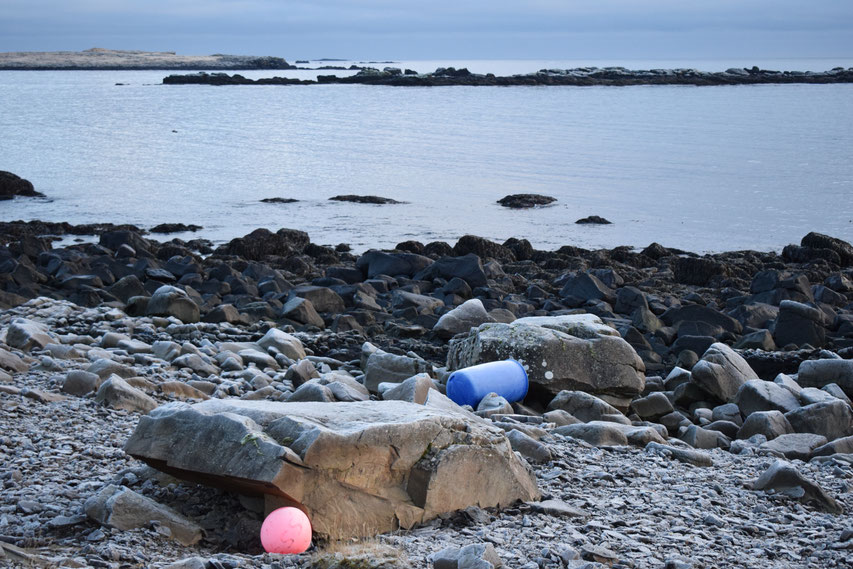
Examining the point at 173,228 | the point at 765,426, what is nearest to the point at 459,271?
the point at 765,426

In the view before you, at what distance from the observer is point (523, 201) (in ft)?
80.0

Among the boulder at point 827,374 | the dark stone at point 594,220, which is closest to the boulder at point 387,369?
the boulder at point 827,374

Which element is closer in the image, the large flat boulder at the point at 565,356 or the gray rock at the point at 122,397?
the gray rock at the point at 122,397

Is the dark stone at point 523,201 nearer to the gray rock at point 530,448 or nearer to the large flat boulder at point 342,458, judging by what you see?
the gray rock at point 530,448

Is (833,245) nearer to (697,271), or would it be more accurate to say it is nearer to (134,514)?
(697,271)

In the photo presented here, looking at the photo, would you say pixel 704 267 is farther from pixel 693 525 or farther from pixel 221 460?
pixel 221 460

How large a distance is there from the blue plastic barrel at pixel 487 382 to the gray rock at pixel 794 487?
273cm

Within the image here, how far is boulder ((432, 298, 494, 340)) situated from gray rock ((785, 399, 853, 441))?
3809 mm

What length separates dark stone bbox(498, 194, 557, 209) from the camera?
24141 millimetres

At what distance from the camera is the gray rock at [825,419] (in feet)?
24.5

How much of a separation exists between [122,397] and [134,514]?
2.38 meters

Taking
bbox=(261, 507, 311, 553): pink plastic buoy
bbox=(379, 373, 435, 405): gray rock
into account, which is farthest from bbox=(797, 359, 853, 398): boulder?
bbox=(261, 507, 311, 553): pink plastic buoy

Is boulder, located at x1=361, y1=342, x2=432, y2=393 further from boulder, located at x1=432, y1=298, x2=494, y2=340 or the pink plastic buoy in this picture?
the pink plastic buoy

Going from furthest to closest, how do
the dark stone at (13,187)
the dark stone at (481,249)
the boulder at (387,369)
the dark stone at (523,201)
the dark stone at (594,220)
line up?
the dark stone at (13,187)
the dark stone at (523,201)
the dark stone at (594,220)
the dark stone at (481,249)
the boulder at (387,369)
